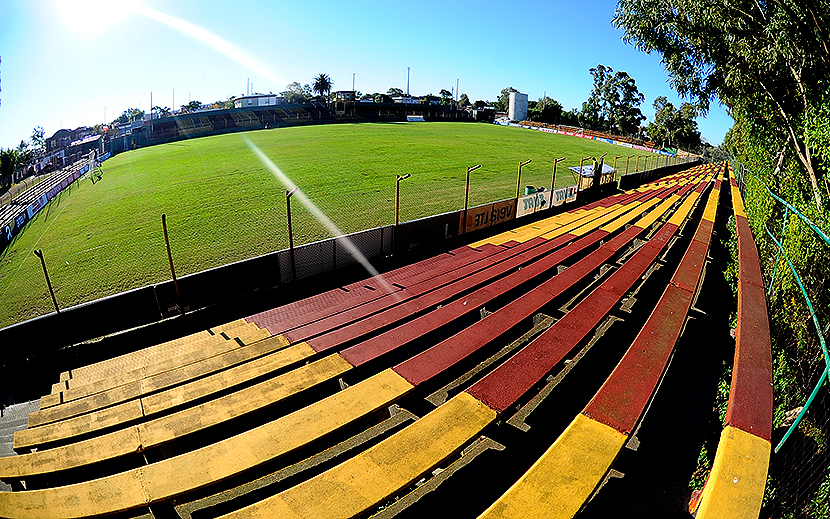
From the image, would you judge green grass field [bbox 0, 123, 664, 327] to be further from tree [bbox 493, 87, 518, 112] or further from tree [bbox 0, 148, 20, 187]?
tree [bbox 493, 87, 518, 112]

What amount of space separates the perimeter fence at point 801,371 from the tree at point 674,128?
92802mm

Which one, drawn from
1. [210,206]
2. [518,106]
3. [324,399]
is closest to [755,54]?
[324,399]

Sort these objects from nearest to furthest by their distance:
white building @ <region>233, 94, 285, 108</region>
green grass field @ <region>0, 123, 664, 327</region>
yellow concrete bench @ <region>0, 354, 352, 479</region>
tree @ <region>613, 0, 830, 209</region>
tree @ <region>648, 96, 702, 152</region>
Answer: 1. yellow concrete bench @ <region>0, 354, 352, 479</region>
2. tree @ <region>613, 0, 830, 209</region>
3. green grass field @ <region>0, 123, 664, 327</region>
4. tree @ <region>648, 96, 702, 152</region>
5. white building @ <region>233, 94, 285, 108</region>

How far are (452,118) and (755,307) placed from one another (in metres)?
110

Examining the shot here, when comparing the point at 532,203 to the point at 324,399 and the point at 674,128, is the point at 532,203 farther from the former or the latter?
the point at 674,128

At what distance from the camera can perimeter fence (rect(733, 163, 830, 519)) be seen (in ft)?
14.9

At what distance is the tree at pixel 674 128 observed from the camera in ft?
280

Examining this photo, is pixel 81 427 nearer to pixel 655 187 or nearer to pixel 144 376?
pixel 144 376

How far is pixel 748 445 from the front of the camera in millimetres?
4184

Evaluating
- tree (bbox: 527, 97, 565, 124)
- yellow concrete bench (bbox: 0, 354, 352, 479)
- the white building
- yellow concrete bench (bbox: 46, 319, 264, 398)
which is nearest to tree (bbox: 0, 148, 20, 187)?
the white building

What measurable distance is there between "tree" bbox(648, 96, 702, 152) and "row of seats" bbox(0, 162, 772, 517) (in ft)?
308

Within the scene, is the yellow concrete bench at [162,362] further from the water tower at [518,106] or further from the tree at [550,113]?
the water tower at [518,106]

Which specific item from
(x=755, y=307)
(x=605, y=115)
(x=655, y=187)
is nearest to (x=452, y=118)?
(x=605, y=115)

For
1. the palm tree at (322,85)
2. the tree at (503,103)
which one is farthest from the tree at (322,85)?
the tree at (503,103)
